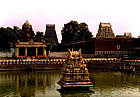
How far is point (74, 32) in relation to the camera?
99812 millimetres

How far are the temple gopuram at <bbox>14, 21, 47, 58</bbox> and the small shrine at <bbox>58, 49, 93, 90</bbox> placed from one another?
46.8 meters

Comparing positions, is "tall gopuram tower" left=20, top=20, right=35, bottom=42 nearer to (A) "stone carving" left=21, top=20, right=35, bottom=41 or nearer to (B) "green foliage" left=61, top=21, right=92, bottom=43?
(A) "stone carving" left=21, top=20, right=35, bottom=41

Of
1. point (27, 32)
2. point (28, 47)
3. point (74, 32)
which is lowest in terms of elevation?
point (28, 47)

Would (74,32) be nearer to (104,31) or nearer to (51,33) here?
(104,31)

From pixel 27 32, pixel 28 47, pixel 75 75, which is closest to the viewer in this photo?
pixel 75 75

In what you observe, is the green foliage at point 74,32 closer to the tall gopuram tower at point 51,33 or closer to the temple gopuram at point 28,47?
the tall gopuram tower at point 51,33

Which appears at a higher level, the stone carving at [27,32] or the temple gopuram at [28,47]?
the stone carving at [27,32]

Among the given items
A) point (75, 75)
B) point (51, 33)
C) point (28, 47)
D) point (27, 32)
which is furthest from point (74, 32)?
point (75, 75)

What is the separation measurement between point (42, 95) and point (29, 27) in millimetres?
57866

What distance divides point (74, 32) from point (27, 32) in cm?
2298

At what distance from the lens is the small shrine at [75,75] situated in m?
27.5

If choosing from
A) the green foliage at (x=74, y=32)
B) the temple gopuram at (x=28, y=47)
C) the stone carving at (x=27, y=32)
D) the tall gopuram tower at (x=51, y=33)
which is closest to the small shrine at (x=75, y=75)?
the temple gopuram at (x=28, y=47)

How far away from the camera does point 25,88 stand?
30984mm

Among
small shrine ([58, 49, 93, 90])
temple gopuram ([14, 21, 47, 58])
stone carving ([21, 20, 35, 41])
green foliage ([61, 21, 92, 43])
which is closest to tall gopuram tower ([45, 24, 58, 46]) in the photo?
green foliage ([61, 21, 92, 43])
